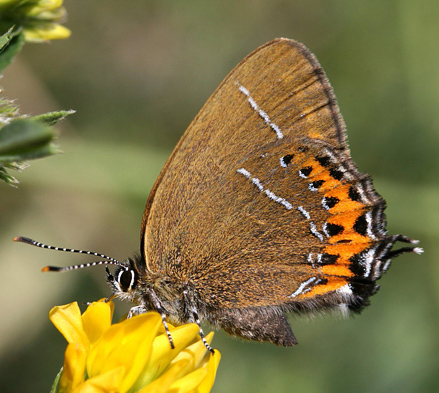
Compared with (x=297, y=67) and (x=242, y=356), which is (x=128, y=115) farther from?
(x=297, y=67)

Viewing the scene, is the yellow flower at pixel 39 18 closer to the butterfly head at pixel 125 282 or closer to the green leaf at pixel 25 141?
the green leaf at pixel 25 141

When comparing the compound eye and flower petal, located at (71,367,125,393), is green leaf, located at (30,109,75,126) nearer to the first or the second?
flower petal, located at (71,367,125,393)

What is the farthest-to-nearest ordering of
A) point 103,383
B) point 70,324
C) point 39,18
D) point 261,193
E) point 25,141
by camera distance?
point 261,193 < point 39,18 < point 70,324 < point 103,383 < point 25,141

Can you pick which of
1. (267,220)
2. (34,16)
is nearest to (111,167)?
(267,220)

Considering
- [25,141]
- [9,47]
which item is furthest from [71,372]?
[9,47]

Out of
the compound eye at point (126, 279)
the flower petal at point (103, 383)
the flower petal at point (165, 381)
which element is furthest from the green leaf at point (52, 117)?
the compound eye at point (126, 279)

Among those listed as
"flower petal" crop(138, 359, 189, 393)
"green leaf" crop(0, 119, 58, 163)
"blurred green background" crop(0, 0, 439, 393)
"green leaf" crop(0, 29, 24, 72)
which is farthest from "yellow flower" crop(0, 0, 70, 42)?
"blurred green background" crop(0, 0, 439, 393)

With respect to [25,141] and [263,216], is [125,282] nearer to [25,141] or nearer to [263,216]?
[263,216]
